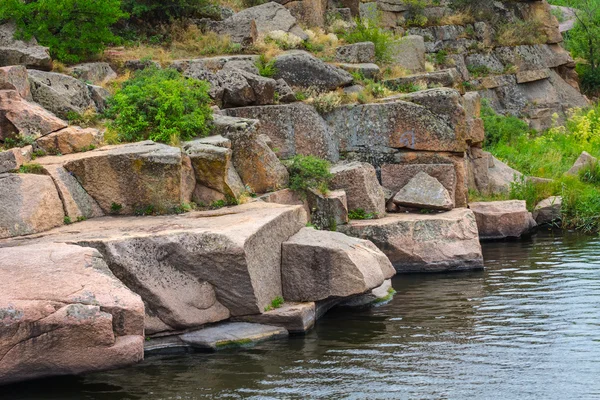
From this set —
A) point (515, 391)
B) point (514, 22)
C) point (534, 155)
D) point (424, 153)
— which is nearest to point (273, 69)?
point (424, 153)

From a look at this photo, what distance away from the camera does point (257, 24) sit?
79.2ft

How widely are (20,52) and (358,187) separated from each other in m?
7.78

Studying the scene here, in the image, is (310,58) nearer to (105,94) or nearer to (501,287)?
(105,94)

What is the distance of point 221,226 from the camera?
1226cm

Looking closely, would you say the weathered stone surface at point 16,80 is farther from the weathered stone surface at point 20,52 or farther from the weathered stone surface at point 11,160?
the weathered stone surface at point 20,52

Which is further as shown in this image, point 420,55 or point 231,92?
point 420,55

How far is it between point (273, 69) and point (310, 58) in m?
0.94

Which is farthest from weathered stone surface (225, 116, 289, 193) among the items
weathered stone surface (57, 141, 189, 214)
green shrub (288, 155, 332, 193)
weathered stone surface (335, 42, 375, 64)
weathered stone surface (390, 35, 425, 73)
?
weathered stone surface (390, 35, 425, 73)

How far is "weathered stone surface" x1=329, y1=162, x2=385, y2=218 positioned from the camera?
1741 centimetres

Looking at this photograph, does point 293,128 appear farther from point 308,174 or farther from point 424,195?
point 424,195

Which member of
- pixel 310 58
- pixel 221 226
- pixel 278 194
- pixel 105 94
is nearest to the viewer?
pixel 221 226

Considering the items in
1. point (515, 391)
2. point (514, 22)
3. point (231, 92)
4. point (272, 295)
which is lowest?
point (515, 391)

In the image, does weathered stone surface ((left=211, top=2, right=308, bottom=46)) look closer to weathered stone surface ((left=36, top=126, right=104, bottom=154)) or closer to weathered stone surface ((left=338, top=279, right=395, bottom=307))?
weathered stone surface ((left=36, top=126, right=104, bottom=154))

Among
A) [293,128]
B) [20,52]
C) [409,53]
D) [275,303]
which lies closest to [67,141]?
[20,52]
